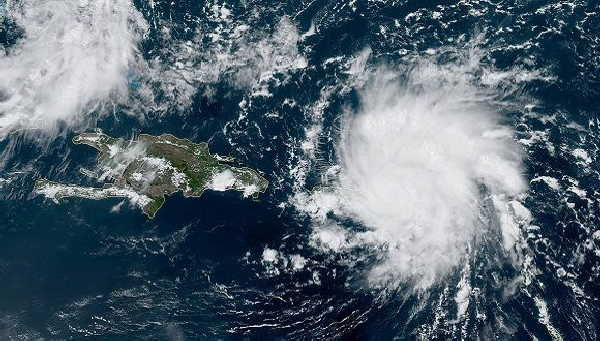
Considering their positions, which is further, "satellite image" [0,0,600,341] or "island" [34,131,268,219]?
"island" [34,131,268,219]

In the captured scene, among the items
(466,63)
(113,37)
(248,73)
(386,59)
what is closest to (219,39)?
(248,73)

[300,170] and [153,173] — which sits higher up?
[153,173]

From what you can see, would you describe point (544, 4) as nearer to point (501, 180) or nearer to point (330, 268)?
point (501, 180)

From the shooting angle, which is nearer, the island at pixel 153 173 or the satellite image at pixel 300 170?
the satellite image at pixel 300 170
